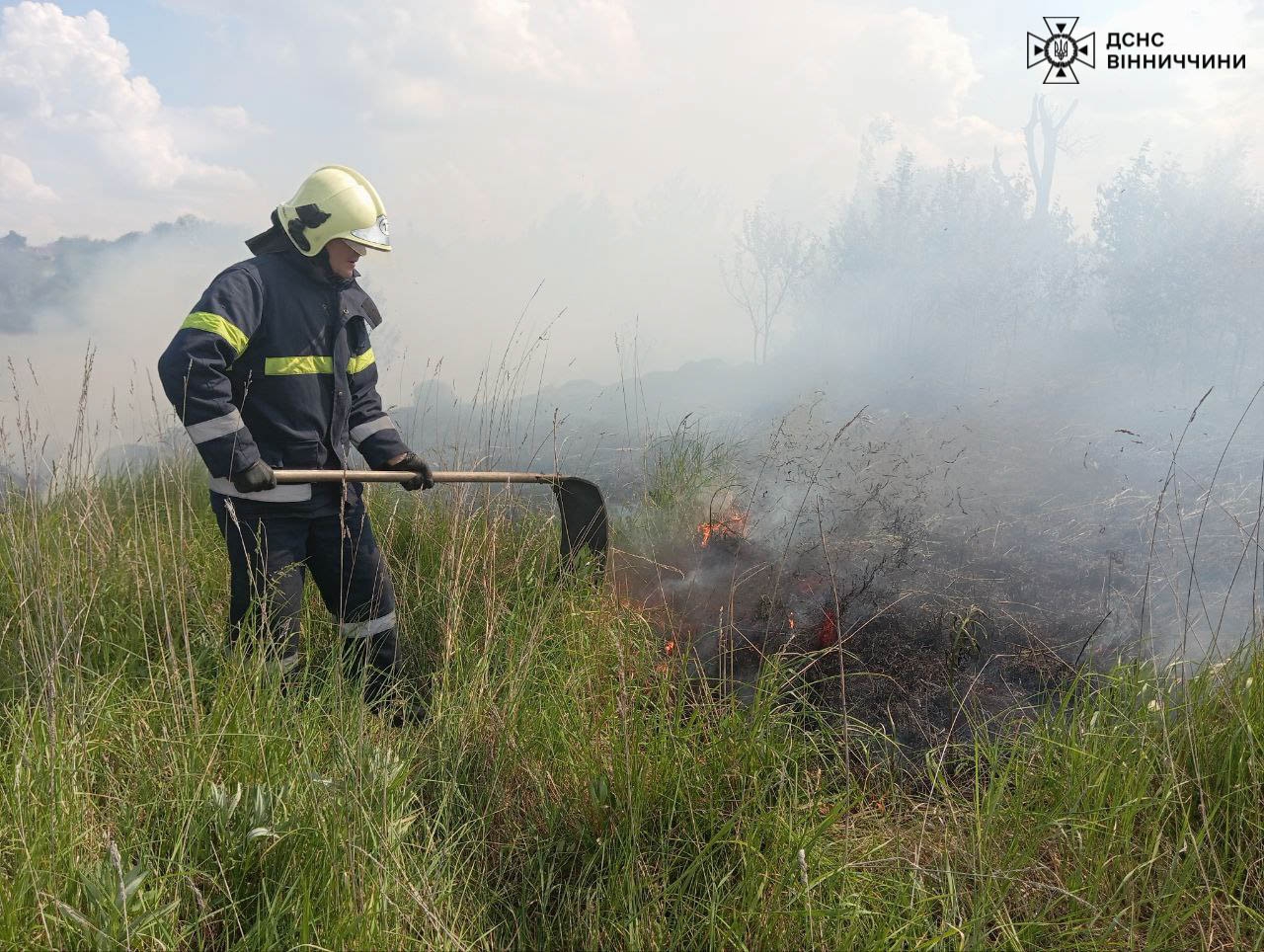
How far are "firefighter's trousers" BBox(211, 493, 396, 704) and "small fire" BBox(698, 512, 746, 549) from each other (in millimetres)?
2231

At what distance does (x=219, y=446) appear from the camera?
330cm

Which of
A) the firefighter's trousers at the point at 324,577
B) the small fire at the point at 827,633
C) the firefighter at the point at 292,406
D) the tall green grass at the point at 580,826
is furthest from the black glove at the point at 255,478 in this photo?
the small fire at the point at 827,633

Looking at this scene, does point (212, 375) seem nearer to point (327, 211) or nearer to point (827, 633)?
point (327, 211)

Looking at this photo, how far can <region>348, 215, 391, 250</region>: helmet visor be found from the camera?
3.68 meters

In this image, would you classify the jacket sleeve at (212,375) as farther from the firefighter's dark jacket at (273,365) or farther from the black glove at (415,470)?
the black glove at (415,470)

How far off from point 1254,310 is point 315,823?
8821 mm

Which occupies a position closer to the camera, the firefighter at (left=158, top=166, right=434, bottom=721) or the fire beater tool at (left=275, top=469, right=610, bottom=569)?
the firefighter at (left=158, top=166, right=434, bottom=721)

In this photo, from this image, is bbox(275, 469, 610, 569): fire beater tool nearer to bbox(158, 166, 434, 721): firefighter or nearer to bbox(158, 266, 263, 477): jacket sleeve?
bbox(158, 166, 434, 721): firefighter

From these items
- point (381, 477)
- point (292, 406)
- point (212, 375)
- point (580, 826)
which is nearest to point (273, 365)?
point (292, 406)

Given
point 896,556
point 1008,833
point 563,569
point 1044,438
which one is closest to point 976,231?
point 1044,438

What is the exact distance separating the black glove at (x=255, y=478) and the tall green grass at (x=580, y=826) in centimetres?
65

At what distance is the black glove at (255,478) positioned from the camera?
3316 millimetres

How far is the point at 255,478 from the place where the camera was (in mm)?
3314

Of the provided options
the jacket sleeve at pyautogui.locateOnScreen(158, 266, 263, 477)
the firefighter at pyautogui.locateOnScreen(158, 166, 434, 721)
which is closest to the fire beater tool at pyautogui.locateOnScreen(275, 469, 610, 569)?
the firefighter at pyautogui.locateOnScreen(158, 166, 434, 721)
